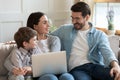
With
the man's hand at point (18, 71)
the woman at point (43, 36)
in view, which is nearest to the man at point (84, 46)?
the woman at point (43, 36)

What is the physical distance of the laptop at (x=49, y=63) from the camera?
79.2 inches

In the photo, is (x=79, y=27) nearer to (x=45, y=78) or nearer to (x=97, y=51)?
(x=97, y=51)

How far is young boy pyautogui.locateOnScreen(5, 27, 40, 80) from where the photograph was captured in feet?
6.87

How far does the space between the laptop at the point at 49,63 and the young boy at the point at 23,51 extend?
101 millimetres

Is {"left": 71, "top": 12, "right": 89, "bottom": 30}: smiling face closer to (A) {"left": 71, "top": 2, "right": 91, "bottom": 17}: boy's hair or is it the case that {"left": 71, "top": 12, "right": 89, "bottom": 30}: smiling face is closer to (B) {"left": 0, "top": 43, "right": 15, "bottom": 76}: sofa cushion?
(A) {"left": 71, "top": 2, "right": 91, "bottom": 17}: boy's hair

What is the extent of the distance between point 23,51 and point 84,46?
586mm

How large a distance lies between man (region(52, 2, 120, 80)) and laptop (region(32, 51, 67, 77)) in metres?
0.19

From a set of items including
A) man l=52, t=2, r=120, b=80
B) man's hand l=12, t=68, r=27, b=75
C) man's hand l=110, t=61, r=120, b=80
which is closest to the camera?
man's hand l=110, t=61, r=120, b=80

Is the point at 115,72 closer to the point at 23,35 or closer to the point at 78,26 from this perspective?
the point at 78,26

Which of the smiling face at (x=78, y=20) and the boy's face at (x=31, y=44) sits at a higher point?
the smiling face at (x=78, y=20)

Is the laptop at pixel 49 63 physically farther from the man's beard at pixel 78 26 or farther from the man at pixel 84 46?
the man's beard at pixel 78 26

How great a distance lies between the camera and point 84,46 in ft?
7.81

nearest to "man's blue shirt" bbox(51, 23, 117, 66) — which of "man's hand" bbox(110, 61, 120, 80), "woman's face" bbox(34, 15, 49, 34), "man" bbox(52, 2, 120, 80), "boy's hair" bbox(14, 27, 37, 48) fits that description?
"man" bbox(52, 2, 120, 80)

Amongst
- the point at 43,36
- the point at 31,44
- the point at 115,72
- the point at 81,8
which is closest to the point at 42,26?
the point at 43,36
